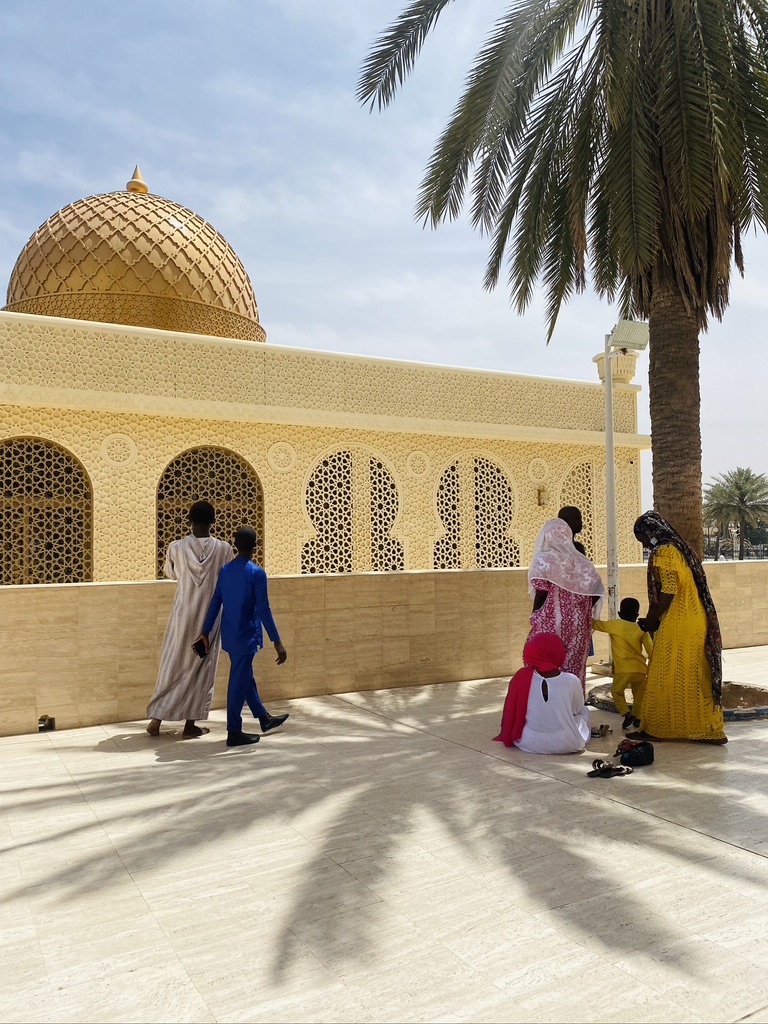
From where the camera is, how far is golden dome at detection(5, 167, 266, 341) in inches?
399

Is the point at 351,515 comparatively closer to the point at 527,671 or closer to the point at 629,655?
the point at 629,655

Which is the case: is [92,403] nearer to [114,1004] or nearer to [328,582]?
[328,582]

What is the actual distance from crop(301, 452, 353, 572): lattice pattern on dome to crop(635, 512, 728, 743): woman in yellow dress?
15.7 ft

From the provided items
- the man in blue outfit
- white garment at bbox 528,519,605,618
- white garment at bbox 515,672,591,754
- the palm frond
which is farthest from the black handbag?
the palm frond

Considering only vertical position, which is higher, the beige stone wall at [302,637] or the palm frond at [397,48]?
the palm frond at [397,48]

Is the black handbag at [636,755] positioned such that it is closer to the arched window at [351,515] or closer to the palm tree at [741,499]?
the arched window at [351,515]

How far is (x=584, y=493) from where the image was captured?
1078 cm

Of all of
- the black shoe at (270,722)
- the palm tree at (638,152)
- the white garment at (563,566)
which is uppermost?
the palm tree at (638,152)

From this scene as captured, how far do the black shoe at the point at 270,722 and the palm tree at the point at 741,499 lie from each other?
3333 cm

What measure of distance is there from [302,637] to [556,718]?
2.48 metres

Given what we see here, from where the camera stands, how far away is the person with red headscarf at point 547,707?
4551 millimetres

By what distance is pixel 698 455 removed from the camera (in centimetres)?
621

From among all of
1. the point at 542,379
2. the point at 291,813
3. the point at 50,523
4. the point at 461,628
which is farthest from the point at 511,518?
the point at 291,813

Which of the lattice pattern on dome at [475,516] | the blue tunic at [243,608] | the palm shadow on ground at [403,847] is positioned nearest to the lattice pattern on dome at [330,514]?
the lattice pattern on dome at [475,516]
